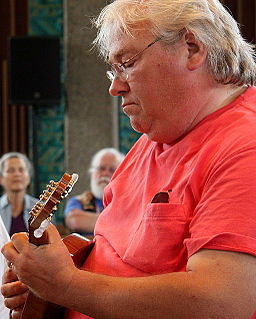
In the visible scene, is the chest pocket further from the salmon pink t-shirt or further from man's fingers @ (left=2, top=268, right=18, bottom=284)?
man's fingers @ (left=2, top=268, right=18, bottom=284)

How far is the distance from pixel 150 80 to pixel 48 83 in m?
5.94

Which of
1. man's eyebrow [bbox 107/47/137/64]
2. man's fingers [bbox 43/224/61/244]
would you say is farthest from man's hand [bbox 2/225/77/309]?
man's eyebrow [bbox 107/47/137/64]

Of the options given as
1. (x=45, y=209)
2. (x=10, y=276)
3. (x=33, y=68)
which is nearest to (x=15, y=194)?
(x=33, y=68)

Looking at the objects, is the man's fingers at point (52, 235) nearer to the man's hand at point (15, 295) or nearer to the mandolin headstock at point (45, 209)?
the mandolin headstock at point (45, 209)

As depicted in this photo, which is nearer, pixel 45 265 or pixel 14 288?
pixel 45 265

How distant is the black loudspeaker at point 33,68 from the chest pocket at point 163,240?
19.6 ft

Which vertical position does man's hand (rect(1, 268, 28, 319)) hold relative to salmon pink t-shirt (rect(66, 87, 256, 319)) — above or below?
below

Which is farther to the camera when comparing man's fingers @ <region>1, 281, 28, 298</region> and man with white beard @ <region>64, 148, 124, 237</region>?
man with white beard @ <region>64, 148, 124, 237</region>

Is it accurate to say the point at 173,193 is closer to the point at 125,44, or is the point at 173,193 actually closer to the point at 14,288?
the point at 125,44

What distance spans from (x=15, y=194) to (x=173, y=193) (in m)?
4.50

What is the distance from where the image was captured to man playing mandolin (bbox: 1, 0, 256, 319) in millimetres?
1404

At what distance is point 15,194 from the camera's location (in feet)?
19.6

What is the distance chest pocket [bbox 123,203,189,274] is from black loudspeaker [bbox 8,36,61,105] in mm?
5974

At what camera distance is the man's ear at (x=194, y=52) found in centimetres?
162
